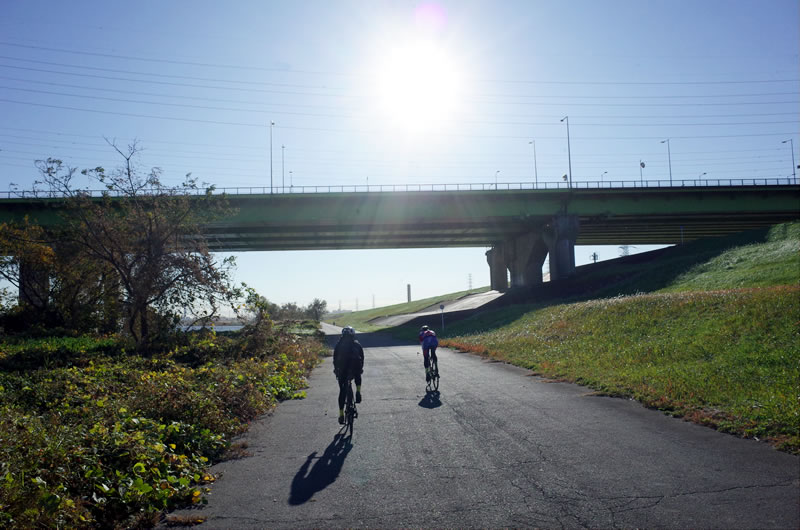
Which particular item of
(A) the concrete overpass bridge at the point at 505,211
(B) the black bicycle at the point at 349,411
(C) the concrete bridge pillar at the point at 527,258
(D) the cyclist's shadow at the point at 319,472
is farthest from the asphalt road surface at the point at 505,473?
(C) the concrete bridge pillar at the point at 527,258

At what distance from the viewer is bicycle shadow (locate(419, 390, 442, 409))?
11.2 metres

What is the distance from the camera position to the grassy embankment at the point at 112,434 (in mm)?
4931

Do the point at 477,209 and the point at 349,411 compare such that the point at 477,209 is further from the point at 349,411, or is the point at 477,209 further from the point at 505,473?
the point at 505,473

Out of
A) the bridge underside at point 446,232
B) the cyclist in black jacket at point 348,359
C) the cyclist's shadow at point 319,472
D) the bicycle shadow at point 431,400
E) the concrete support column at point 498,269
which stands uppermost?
the bridge underside at point 446,232

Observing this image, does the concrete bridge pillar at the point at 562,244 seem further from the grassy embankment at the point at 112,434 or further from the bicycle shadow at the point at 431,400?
the grassy embankment at the point at 112,434

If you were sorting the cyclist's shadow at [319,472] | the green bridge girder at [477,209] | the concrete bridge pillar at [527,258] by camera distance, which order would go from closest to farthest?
the cyclist's shadow at [319,472], the green bridge girder at [477,209], the concrete bridge pillar at [527,258]

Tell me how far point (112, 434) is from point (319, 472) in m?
2.46

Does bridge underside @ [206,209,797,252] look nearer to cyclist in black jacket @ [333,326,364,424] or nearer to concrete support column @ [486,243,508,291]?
concrete support column @ [486,243,508,291]

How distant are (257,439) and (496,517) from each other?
4.79 meters

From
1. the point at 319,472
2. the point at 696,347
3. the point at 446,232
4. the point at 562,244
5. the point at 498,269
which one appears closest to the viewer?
the point at 319,472

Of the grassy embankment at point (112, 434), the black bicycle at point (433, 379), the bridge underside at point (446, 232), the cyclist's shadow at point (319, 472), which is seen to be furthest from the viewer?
the bridge underside at point (446, 232)

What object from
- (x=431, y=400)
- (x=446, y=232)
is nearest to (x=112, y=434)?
(x=431, y=400)

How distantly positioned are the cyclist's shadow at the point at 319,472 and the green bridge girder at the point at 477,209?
1453 inches

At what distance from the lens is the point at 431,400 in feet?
39.0
